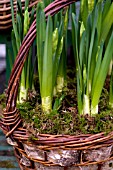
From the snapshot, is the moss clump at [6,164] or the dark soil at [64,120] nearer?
the dark soil at [64,120]

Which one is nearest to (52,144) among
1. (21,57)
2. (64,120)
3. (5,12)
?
(64,120)

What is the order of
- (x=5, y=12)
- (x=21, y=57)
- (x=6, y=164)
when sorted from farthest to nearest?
(x=5, y=12)
(x=6, y=164)
(x=21, y=57)

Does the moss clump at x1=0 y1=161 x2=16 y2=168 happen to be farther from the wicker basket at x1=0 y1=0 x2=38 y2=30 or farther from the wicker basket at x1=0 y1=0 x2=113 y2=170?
the wicker basket at x1=0 y1=0 x2=38 y2=30

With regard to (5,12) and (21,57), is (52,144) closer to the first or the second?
(21,57)

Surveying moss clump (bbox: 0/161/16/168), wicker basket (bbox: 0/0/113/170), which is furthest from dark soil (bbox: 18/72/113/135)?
moss clump (bbox: 0/161/16/168)

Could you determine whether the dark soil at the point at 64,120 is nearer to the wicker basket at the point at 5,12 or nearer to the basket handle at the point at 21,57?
the basket handle at the point at 21,57

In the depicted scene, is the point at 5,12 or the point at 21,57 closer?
the point at 21,57

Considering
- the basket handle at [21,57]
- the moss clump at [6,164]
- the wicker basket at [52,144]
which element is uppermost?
the basket handle at [21,57]

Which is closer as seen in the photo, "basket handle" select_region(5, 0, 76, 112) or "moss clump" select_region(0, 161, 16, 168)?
"basket handle" select_region(5, 0, 76, 112)

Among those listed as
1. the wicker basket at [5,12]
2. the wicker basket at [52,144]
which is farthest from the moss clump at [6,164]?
the wicker basket at [5,12]
